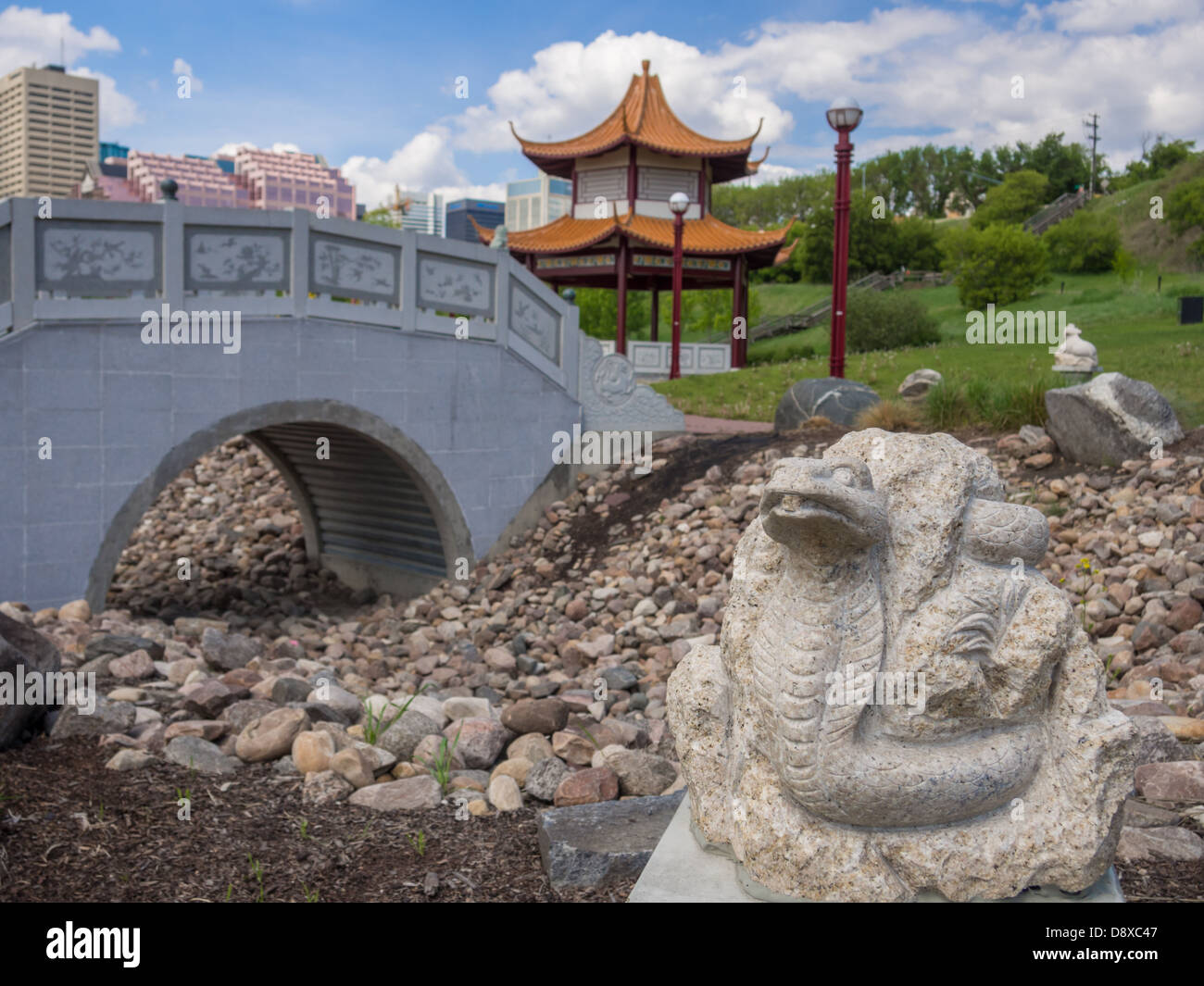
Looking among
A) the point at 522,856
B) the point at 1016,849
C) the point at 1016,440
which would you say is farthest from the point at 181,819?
the point at 1016,440

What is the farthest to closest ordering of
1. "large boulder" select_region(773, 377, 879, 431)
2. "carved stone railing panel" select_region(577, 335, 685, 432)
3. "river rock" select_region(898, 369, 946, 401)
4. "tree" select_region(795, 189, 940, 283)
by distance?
"tree" select_region(795, 189, 940, 283) < "river rock" select_region(898, 369, 946, 401) < "carved stone railing panel" select_region(577, 335, 685, 432) < "large boulder" select_region(773, 377, 879, 431)

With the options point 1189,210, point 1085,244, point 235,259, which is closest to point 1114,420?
point 235,259

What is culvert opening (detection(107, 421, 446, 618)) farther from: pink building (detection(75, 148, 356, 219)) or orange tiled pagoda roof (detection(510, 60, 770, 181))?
pink building (detection(75, 148, 356, 219))

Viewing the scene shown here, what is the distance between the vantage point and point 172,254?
8477mm

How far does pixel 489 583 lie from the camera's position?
10484 millimetres

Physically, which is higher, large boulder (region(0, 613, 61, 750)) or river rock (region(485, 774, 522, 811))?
large boulder (region(0, 613, 61, 750))

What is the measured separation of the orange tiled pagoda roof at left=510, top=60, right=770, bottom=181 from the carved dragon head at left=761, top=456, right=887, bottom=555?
850 inches

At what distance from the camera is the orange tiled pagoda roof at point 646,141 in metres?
23.6

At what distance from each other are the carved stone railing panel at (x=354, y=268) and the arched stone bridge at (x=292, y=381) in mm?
18

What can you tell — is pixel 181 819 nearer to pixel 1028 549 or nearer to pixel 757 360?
pixel 1028 549

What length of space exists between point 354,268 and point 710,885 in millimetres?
7809

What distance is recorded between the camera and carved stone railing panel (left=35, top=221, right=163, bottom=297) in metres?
8.02

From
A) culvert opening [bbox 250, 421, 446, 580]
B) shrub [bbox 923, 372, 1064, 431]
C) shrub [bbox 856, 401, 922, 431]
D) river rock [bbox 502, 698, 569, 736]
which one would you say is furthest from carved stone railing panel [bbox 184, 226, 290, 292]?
shrub [bbox 923, 372, 1064, 431]
